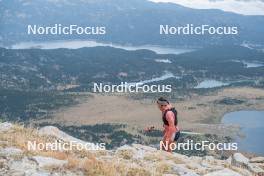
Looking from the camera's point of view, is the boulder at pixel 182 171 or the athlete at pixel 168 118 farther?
the athlete at pixel 168 118

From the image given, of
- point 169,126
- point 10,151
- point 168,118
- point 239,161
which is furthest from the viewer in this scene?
point 239,161

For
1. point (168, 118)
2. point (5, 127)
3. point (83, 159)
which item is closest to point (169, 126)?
point (168, 118)

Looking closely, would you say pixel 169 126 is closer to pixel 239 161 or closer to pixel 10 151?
pixel 10 151

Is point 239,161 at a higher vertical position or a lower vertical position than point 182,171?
lower

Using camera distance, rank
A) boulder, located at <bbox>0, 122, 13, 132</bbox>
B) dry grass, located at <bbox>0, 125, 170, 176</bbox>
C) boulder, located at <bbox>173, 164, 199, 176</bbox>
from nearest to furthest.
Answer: dry grass, located at <bbox>0, 125, 170, 176</bbox>
boulder, located at <bbox>173, 164, 199, 176</bbox>
boulder, located at <bbox>0, 122, 13, 132</bbox>

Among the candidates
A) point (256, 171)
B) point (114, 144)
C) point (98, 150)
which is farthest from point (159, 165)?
point (114, 144)

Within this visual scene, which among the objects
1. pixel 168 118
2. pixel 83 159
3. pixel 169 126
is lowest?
pixel 83 159

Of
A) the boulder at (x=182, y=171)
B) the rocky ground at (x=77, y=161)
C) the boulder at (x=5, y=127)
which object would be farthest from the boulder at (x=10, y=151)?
the boulder at (x=182, y=171)

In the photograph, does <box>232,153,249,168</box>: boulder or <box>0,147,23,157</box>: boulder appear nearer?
<box>0,147,23,157</box>: boulder

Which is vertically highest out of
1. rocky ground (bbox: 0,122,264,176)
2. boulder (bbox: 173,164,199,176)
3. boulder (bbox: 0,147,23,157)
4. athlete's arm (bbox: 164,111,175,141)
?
athlete's arm (bbox: 164,111,175,141)

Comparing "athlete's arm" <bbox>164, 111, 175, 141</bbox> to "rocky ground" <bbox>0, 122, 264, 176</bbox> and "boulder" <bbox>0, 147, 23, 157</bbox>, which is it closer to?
"rocky ground" <bbox>0, 122, 264, 176</bbox>

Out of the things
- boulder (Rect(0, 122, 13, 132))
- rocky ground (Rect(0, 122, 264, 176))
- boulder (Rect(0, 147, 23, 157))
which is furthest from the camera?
boulder (Rect(0, 122, 13, 132))

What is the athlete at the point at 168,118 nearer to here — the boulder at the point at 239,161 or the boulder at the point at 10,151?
the boulder at the point at 10,151

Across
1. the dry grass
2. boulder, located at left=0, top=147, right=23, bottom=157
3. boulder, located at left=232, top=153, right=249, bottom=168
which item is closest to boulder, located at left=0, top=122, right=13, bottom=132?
the dry grass
